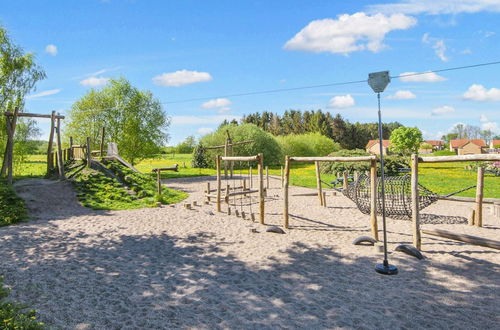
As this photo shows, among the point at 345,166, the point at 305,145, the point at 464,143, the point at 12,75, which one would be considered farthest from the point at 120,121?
the point at 464,143

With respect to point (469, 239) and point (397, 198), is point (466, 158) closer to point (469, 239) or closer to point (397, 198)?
point (469, 239)

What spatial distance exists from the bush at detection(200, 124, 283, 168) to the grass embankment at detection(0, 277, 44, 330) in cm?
3418

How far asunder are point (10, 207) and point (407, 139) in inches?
3137

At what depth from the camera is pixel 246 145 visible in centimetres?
4084

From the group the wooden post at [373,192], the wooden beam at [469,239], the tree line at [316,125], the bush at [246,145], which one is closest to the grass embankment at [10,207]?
the wooden post at [373,192]

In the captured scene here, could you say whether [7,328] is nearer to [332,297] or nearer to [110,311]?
[110,311]

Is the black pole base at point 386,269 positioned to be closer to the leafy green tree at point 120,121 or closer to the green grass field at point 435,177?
the green grass field at point 435,177

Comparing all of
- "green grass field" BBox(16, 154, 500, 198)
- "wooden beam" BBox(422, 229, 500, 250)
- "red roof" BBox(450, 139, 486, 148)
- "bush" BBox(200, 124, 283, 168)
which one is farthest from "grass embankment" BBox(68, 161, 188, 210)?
"red roof" BBox(450, 139, 486, 148)

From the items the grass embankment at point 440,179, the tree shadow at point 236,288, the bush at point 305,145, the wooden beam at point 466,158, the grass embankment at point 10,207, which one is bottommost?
the tree shadow at point 236,288

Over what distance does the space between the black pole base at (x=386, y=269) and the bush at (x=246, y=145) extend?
32.7 metres

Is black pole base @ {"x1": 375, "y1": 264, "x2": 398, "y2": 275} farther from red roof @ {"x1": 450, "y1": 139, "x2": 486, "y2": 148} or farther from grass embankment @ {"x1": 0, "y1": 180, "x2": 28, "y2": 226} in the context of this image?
red roof @ {"x1": 450, "y1": 139, "x2": 486, "y2": 148}

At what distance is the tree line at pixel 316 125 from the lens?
71812 millimetres

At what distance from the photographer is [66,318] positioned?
4.97m

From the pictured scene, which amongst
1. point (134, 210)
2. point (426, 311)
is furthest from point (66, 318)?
point (134, 210)
